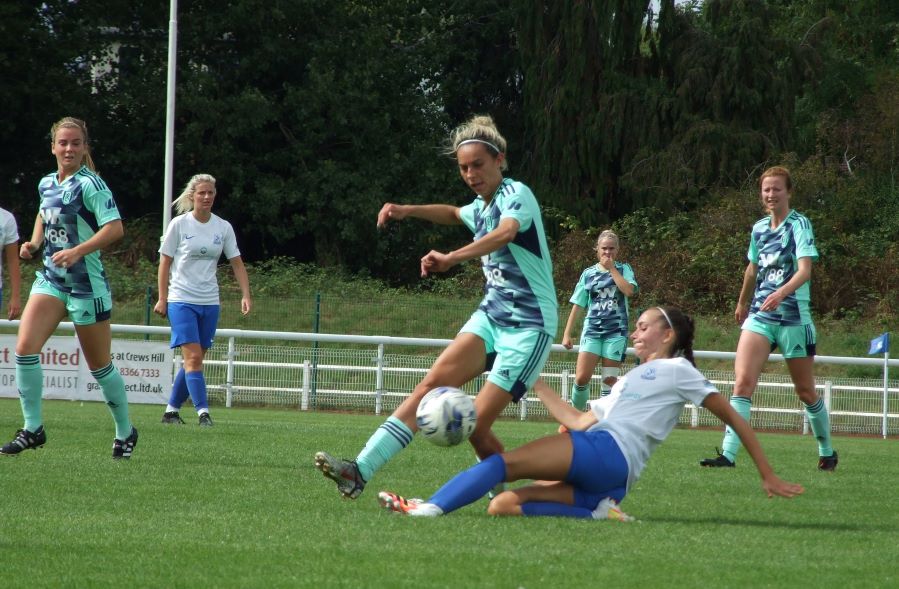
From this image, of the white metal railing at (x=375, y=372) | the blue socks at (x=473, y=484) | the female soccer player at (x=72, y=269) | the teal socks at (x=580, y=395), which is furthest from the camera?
the white metal railing at (x=375, y=372)

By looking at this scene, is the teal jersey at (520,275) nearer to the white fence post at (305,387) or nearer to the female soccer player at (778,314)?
the female soccer player at (778,314)

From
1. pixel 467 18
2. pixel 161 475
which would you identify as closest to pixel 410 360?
pixel 161 475

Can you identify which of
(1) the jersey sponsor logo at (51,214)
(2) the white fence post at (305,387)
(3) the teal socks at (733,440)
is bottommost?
(2) the white fence post at (305,387)

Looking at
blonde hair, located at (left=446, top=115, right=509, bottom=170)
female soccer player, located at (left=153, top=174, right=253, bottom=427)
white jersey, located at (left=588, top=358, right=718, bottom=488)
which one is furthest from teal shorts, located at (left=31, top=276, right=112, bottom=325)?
white jersey, located at (left=588, top=358, right=718, bottom=488)

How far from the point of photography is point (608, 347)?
13.9m

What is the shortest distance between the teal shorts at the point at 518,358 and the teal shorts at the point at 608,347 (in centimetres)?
751

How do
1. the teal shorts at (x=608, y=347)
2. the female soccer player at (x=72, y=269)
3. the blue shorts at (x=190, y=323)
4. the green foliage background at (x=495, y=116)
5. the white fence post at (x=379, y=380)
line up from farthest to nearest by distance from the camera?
the green foliage background at (x=495, y=116)
the white fence post at (x=379, y=380)
the teal shorts at (x=608, y=347)
the blue shorts at (x=190, y=323)
the female soccer player at (x=72, y=269)

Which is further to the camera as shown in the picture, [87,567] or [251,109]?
[251,109]

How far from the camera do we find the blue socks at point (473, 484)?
5.88 meters

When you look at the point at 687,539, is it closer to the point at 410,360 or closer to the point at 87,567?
the point at 87,567

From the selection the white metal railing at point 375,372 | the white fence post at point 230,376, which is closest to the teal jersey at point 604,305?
the white metal railing at point 375,372

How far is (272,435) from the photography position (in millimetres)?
11844

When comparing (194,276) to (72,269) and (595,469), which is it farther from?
(595,469)

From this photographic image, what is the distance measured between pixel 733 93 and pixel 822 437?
84.7ft
